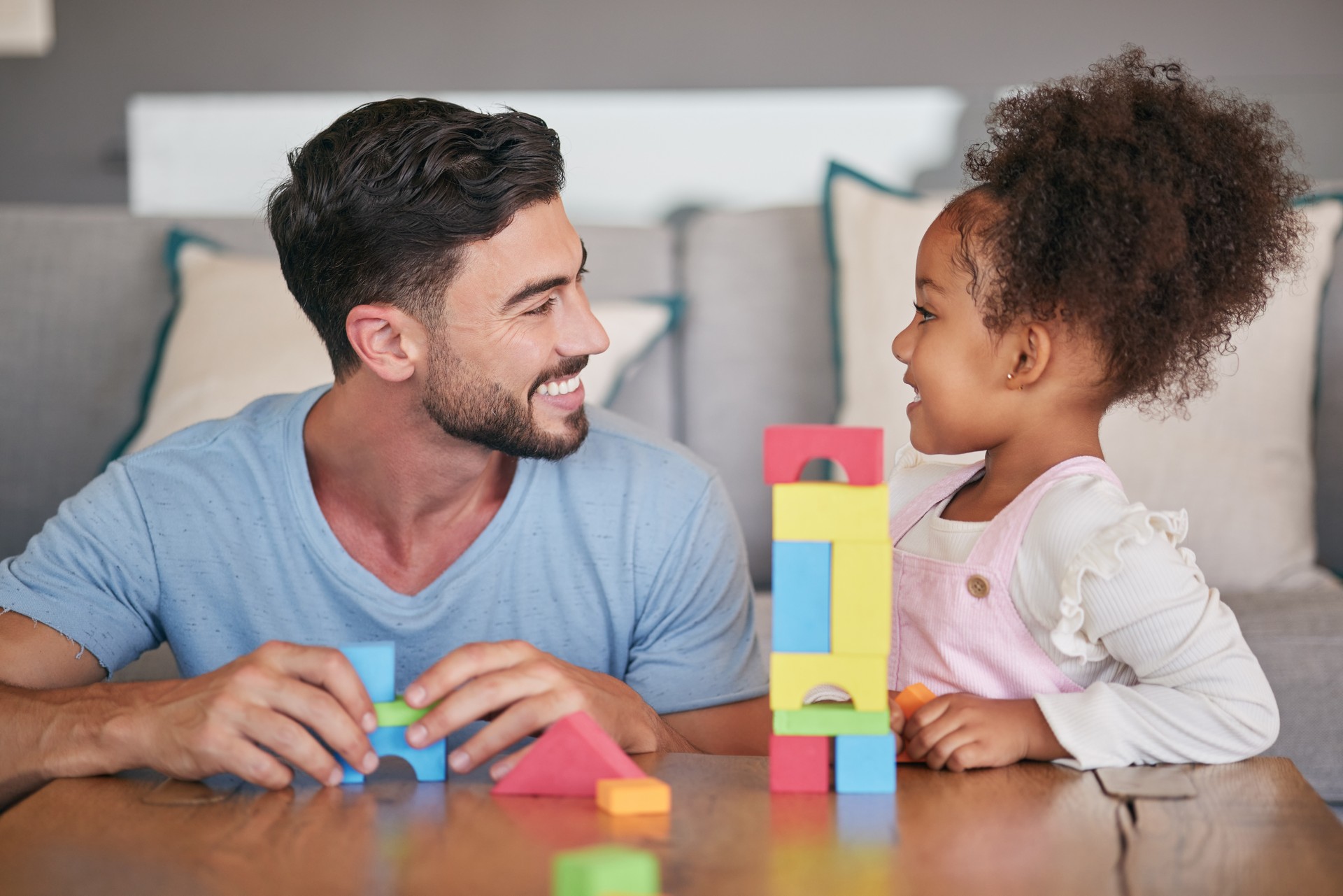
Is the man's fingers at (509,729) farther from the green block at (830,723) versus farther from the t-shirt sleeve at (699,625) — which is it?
the t-shirt sleeve at (699,625)

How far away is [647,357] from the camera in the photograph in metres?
2.09

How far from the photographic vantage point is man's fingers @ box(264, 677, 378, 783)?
0.84 m

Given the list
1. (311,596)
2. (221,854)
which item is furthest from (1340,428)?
(221,854)

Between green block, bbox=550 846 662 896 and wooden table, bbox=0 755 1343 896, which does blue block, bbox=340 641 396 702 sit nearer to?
wooden table, bbox=0 755 1343 896

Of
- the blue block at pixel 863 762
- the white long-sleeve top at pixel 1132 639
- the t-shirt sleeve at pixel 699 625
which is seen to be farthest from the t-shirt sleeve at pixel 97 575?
the white long-sleeve top at pixel 1132 639

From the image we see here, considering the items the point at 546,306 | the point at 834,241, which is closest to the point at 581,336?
the point at 546,306

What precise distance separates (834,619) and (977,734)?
0.55ft

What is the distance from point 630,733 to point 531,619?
1.14 ft

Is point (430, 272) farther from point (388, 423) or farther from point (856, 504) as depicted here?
point (856, 504)

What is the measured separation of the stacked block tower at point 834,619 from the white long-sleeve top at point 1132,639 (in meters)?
0.17

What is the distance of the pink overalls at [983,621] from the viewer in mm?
1069

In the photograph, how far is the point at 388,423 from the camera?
1326 millimetres

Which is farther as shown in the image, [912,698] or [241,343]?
[241,343]

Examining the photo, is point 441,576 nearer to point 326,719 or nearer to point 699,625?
point 699,625
